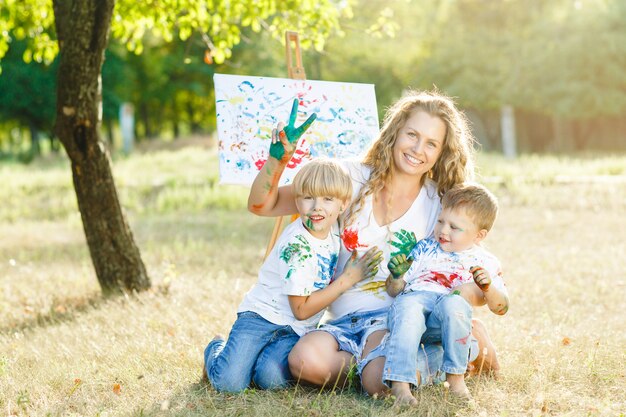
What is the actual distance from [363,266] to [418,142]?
2.03ft

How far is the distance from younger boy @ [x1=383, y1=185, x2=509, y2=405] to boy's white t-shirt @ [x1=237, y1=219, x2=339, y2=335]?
29 centimetres

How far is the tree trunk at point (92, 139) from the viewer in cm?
470

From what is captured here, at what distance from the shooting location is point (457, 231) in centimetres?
320

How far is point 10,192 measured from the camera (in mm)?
11289

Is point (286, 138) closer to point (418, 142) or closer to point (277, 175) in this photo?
point (277, 175)

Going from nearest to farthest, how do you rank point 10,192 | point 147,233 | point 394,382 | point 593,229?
1. point 394,382
2. point 593,229
3. point 147,233
4. point 10,192

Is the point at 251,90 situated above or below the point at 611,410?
above

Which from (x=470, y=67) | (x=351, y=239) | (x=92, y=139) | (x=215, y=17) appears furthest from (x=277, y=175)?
(x=470, y=67)

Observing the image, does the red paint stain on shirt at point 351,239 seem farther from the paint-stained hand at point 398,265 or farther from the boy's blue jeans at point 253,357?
the boy's blue jeans at point 253,357

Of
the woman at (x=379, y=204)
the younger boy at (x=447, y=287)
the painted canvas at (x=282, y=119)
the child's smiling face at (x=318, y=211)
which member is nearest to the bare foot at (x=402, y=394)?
the younger boy at (x=447, y=287)

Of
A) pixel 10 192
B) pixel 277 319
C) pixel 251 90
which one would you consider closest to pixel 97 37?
pixel 251 90

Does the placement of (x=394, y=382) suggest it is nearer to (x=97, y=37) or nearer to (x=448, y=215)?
(x=448, y=215)

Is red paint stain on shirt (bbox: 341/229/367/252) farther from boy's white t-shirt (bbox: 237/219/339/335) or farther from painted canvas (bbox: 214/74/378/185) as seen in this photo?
painted canvas (bbox: 214/74/378/185)

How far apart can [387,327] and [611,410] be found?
94 centimetres
